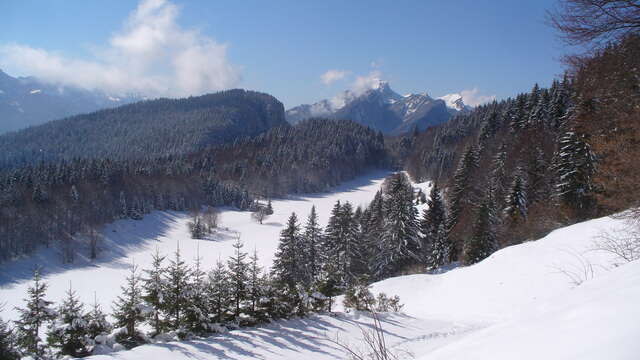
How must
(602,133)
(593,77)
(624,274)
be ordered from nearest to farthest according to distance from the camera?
1. (624,274)
2. (593,77)
3. (602,133)

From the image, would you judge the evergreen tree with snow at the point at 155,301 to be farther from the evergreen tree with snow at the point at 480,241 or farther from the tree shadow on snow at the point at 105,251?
the tree shadow on snow at the point at 105,251

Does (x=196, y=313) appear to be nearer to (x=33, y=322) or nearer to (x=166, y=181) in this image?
(x=33, y=322)

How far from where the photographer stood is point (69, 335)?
478 inches

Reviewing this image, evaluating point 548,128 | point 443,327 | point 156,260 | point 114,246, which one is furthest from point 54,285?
point 548,128

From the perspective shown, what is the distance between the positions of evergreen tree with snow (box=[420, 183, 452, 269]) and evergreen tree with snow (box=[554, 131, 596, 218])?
455 inches

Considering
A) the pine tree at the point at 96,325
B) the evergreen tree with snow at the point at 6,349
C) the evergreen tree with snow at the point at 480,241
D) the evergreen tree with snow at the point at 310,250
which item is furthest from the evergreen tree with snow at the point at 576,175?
the evergreen tree with snow at the point at 6,349

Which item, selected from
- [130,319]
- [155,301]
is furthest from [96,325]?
[155,301]

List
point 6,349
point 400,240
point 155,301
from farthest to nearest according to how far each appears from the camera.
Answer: point 400,240 → point 155,301 → point 6,349

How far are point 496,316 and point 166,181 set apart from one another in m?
101

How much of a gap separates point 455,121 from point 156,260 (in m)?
136

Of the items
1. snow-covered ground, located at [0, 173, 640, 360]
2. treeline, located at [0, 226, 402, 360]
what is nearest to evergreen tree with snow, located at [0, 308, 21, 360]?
treeline, located at [0, 226, 402, 360]

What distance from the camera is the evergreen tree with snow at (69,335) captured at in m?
12.0

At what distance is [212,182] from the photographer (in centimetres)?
10538

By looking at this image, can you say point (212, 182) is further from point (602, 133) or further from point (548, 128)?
point (602, 133)
